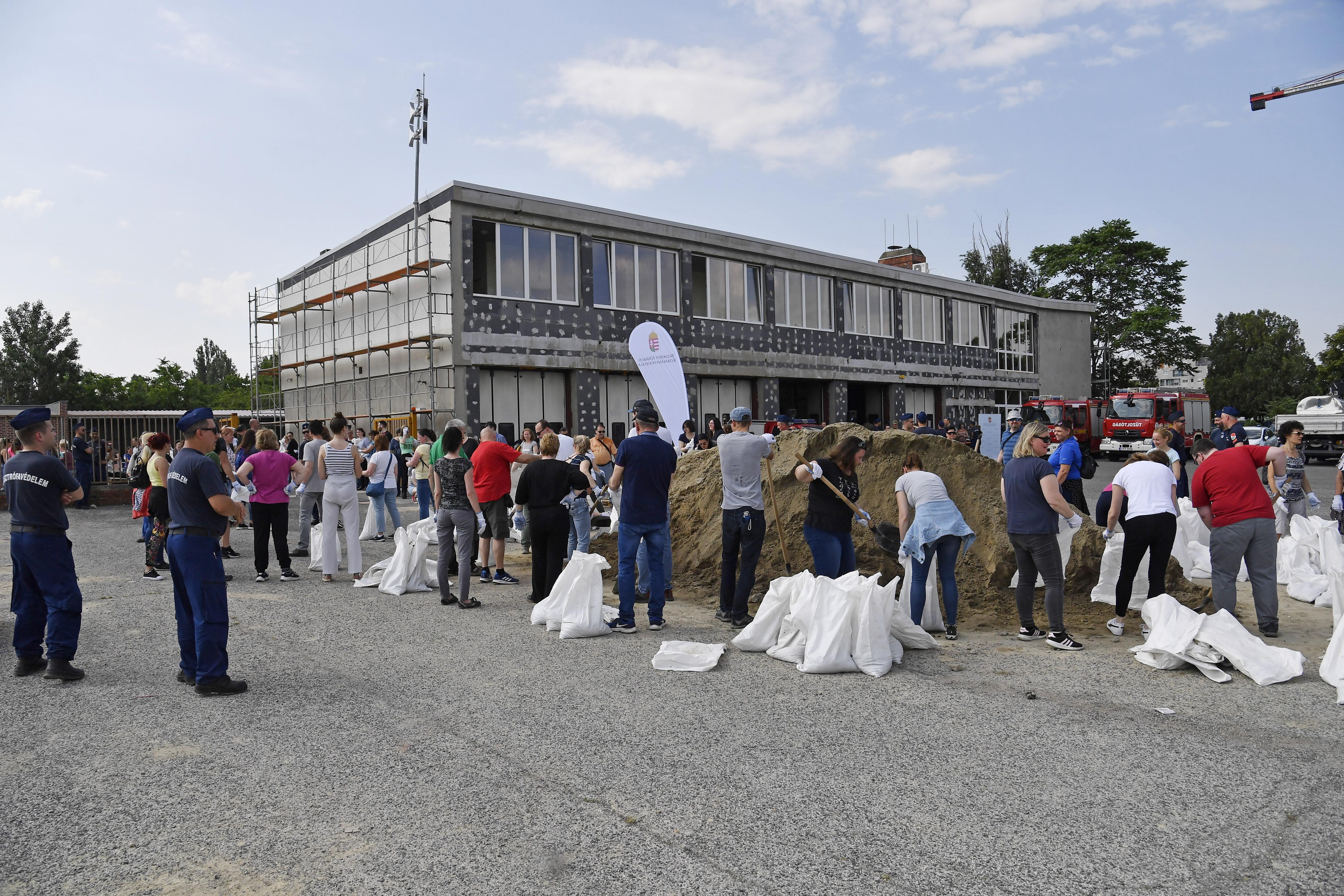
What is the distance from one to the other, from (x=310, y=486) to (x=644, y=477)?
5.74m

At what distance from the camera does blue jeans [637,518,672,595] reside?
729 cm

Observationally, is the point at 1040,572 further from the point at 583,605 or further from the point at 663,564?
the point at 583,605

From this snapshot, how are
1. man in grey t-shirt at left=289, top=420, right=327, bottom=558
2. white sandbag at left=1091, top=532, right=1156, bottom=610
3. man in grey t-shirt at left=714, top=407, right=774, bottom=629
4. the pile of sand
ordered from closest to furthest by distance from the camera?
man in grey t-shirt at left=714, top=407, right=774, bottom=629 → white sandbag at left=1091, top=532, right=1156, bottom=610 → the pile of sand → man in grey t-shirt at left=289, top=420, right=327, bottom=558

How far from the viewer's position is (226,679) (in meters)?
5.35

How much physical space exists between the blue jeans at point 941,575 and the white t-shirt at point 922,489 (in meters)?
0.35

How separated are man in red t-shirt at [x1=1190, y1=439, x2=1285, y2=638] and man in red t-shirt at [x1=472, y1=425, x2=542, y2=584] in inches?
253

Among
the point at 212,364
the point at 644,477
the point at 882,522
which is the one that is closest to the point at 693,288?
the point at 882,522

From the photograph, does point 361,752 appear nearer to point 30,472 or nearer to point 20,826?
point 20,826

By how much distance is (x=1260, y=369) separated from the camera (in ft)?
234

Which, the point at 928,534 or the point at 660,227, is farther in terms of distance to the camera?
the point at 660,227

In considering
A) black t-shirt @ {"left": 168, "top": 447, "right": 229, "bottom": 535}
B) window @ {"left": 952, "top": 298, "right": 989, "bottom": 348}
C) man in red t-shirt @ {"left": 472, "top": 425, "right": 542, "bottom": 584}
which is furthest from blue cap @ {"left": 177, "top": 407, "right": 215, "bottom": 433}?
window @ {"left": 952, "top": 298, "right": 989, "bottom": 348}

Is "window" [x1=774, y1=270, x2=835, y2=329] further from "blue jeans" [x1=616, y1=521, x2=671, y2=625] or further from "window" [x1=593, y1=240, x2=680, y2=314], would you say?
"blue jeans" [x1=616, y1=521, x2=671, y2=625]

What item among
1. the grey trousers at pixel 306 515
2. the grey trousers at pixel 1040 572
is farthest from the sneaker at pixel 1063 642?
the grey trousers at pixel 306 515

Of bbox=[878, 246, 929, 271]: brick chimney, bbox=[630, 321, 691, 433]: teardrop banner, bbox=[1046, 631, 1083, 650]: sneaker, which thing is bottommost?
bbox=[1046, 631, 1083, 650]: sneaker
